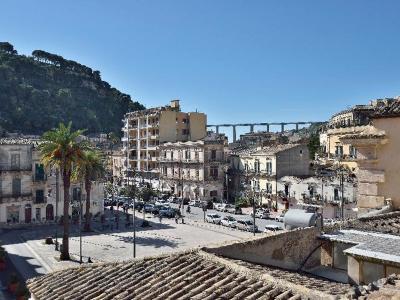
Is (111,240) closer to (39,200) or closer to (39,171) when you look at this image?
(39,200)

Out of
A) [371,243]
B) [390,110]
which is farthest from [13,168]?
[371,243]

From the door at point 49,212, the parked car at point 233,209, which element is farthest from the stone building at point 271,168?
the door at point 49,212

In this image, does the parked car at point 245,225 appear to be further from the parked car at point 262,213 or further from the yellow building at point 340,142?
the yellow building at point 340,142

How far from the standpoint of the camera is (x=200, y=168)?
238ft

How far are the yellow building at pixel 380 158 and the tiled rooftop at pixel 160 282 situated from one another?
777 cm

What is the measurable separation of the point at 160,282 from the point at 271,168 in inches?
2230

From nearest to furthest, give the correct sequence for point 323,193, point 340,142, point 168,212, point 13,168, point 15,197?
point 13,168 < point 15,197 < point 323,193 < point 340,142 < point 168,212

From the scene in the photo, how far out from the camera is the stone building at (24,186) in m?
49.0

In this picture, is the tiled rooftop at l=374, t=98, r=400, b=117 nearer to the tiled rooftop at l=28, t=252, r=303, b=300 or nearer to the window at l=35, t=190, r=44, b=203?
the tiled rooftop at l=28, t=252, r=303, b=300

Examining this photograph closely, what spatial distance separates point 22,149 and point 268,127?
7830cm

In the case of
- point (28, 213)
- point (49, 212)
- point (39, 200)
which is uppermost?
point (39, 200)

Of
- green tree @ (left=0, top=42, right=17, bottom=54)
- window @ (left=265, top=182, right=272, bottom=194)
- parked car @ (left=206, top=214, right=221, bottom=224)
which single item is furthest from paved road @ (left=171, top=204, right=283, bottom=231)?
green tree @ (left=0, top=42, right=17, bottom=54)

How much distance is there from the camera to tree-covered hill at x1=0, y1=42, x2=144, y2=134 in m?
123

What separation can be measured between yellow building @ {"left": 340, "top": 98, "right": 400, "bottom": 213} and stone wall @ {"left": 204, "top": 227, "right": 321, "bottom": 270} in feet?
13.9
